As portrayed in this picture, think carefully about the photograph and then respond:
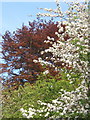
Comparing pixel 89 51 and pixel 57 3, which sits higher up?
pixel 57 3

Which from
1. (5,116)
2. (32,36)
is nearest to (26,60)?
(32,36)

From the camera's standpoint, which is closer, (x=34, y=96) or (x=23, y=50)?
(x=34, y=96)

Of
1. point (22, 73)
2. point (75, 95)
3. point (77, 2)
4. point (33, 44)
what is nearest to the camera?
point (75, 95)

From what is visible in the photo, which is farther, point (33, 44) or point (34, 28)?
point (34, 28)

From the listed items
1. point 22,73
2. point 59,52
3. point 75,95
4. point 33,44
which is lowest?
point 75,95

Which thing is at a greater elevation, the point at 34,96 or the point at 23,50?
the point at 23,50

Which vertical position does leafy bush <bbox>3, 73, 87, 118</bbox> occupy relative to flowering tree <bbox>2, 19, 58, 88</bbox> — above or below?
below

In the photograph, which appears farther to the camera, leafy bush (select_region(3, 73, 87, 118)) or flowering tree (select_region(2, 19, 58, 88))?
flowering tree (select_region(2, 19, 58, 88))

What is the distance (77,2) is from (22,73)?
5.82m

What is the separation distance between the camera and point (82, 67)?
4043 mm

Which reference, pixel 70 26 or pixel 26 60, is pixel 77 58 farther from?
pixel 26 60

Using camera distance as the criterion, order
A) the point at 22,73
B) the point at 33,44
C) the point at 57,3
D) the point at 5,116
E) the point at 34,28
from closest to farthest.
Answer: the point at 57,3 → the point at 5,116 → the point at 22,73 → the point at 33,44 → the point at 34,28

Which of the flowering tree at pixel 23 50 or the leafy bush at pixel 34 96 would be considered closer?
the leafy bush at pixel 34 96

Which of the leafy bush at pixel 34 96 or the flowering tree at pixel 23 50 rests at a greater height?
the flowering tree at pixel 23 50
